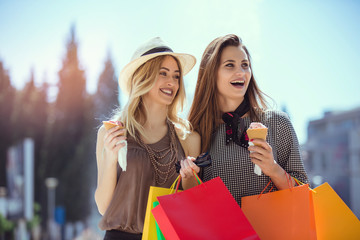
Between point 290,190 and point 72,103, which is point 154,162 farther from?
point 72,103

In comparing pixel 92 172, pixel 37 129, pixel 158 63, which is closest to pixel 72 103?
pixel 37 129

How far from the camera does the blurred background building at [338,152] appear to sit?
13969 millimetres

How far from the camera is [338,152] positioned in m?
16.5

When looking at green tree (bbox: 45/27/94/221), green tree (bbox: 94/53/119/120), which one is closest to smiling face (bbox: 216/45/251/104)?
green tree (bbox: 45/27/94/221)

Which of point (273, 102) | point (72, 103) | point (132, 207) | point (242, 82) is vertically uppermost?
point (242, 82)

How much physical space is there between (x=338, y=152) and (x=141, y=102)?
15880 mm

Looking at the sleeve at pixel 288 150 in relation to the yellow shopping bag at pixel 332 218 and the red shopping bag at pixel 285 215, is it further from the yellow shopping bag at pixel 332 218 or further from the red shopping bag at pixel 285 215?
the red shopping bag at pixel 285 215

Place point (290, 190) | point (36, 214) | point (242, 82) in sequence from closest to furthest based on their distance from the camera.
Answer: point (290, 190)
point (242, 82)
point (36, 214)

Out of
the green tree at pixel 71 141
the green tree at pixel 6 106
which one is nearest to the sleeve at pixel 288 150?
the green tree at pixel 6 106

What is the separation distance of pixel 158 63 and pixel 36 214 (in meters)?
31.6

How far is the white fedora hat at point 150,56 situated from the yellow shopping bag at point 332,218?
1487 millimetres

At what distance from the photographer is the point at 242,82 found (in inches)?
103

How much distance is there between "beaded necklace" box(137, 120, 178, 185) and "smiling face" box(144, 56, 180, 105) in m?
0.34

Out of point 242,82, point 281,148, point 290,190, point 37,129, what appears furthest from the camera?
point 37,129
